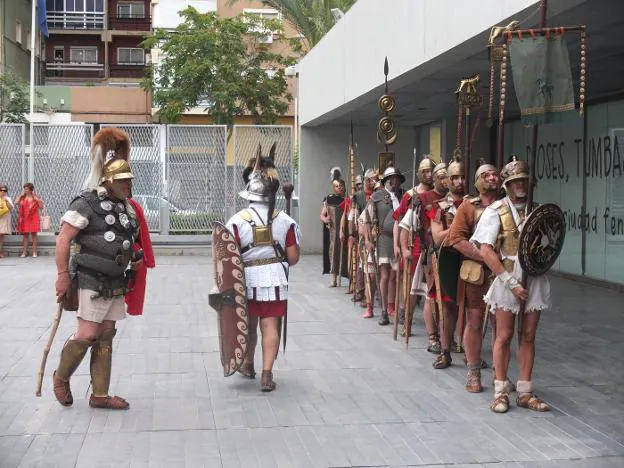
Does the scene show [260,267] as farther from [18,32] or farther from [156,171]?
[18,32]

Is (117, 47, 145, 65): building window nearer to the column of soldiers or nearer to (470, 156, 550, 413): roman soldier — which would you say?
the column of soldiers

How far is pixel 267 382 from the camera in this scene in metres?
7.43

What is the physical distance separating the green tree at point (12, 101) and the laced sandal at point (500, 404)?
31.2 meters

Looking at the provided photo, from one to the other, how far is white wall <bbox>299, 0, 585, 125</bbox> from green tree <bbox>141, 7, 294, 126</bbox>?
14.7 m

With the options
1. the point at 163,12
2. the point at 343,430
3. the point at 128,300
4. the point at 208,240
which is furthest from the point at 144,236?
the point at 163,12

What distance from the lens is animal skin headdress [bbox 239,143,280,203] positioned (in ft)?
24.4

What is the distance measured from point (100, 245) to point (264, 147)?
16065mm

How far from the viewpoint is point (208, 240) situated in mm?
22031

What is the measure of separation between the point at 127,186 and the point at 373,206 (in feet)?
16.0

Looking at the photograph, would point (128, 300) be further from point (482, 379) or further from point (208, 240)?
point (208, 240)

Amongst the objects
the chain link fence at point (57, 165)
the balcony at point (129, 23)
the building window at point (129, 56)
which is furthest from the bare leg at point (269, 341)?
the balcony at point (129, 23)

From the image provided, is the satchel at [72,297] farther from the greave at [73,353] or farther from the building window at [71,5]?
the building window at [71,5]

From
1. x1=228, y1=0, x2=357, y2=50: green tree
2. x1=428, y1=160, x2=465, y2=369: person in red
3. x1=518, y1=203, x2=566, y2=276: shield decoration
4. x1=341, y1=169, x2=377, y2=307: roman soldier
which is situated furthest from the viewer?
x1=228, y1=0, x2=357, y2=50: green tree

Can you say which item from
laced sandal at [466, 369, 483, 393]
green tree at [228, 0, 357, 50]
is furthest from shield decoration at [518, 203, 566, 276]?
green tree at [228, 0, 357, 50]
